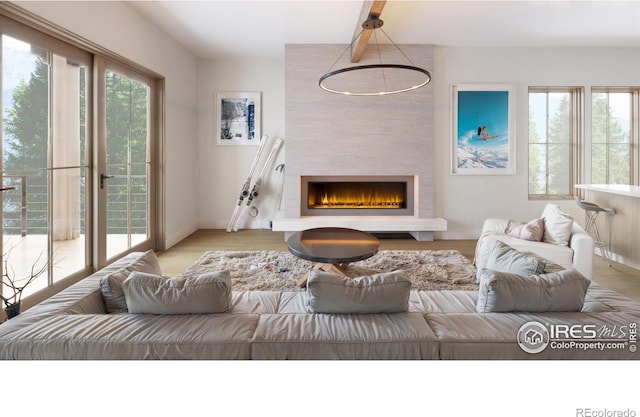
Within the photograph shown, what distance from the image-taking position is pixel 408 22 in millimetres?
4953

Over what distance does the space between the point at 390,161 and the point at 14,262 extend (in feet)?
14.6

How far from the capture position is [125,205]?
15.1ft

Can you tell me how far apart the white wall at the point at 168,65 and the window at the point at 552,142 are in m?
5.10

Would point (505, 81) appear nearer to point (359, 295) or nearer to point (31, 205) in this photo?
point (359, 295)

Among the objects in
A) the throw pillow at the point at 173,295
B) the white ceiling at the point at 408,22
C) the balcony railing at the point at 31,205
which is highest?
the white ceiling at the point at 408,22

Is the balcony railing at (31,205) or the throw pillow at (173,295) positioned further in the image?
the balcony railing at (31,205)

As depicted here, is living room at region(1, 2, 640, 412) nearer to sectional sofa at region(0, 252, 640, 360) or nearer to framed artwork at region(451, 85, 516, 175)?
framed artwork at region(451, 85, 516, 175)

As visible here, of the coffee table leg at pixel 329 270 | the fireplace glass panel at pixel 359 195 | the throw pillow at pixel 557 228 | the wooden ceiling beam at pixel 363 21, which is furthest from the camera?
the fireplace glass panel at pixel 359 195

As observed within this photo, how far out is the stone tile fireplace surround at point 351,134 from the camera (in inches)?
229

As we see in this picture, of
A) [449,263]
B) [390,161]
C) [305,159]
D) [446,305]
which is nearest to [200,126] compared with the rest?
[305,159]

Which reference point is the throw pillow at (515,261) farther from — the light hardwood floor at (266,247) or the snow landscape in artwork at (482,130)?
the snow landscape in artwork at (482,130)

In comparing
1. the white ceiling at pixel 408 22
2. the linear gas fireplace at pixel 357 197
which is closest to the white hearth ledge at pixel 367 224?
the linear gas fireplace at pixel 357 197

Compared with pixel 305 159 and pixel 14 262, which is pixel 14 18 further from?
pixel 305 159

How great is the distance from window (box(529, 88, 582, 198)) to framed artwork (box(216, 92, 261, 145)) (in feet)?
13.8
